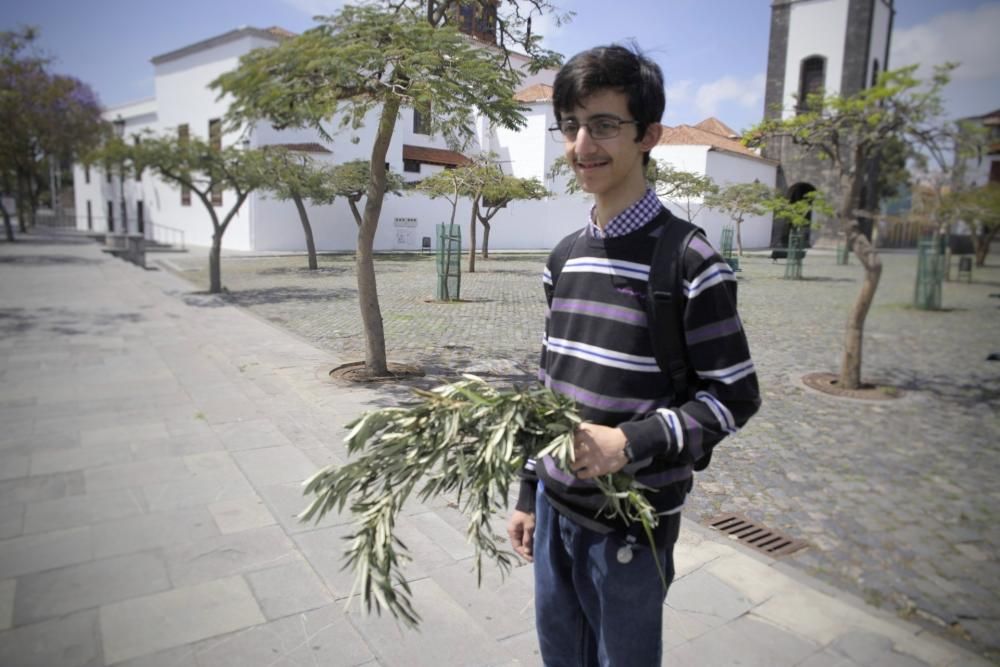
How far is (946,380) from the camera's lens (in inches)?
290

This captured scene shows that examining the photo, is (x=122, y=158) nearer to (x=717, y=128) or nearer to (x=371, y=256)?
(x=371, y=256)

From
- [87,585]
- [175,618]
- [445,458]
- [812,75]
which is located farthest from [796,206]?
[87,585]

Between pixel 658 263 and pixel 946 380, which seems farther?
pixel 946 380

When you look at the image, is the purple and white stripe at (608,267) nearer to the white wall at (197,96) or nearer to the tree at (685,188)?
the tree at (685,188)

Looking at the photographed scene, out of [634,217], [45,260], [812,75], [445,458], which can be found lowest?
[45,260]

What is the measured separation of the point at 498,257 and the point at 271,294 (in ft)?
33.7

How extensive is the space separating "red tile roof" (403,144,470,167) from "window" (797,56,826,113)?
175 inches

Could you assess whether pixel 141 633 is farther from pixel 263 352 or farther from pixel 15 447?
pixel 263 352

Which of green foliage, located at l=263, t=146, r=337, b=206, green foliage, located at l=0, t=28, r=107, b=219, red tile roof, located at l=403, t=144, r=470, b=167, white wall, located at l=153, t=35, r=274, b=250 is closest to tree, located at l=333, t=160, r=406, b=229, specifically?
red tile roof, located at l=403, t=144, r=470, b=167

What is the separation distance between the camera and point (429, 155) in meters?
10.3

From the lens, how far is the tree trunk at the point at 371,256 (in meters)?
6.58

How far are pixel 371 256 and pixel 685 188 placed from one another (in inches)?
139

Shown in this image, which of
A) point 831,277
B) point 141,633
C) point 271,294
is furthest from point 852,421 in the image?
point 271,294

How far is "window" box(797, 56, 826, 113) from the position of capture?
7.14 m
